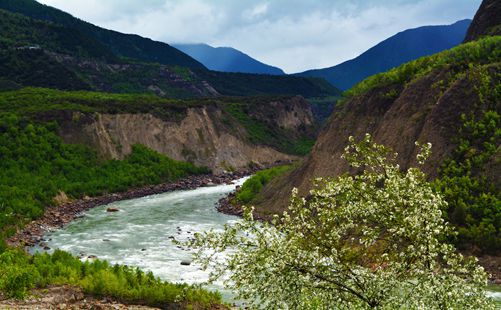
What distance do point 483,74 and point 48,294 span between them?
3779cm

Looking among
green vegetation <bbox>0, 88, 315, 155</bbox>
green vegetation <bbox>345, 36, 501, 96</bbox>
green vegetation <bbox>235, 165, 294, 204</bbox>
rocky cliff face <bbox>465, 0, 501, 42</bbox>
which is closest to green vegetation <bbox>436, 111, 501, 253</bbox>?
green vegetation <bbox>345, 36, 501, 96</bbox>

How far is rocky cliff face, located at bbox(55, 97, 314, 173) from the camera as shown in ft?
277

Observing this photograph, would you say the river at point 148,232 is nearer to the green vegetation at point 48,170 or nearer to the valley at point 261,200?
the valley at point 261,200

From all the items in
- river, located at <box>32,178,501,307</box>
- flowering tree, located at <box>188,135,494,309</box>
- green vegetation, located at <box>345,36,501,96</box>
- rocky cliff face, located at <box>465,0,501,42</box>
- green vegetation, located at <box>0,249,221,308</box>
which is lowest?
river, located at <box>32,178,501,307</box>

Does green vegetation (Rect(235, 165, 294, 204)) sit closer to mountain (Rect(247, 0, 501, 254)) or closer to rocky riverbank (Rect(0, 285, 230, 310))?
mountain (Rect(247, 0, 501, 254))

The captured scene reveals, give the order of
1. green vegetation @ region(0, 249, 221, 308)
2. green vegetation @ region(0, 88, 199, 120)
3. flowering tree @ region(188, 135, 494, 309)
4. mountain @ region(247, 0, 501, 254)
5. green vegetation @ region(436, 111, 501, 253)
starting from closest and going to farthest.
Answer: flowering tree @ region(188, 135, 494, 309) → green vegetation @ region(0, 249, 221, 308) → green vegetation @ region(436, 111, 501, 253) → mountain @ region(247, 0, 501, 254) → green vegetation @ region(0, 88, 199, 120)

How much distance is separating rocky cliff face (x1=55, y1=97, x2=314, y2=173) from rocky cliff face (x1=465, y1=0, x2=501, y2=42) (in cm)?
5666

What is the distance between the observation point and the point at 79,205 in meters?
63.0

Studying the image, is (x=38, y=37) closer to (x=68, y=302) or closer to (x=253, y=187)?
(x=253, y=187)

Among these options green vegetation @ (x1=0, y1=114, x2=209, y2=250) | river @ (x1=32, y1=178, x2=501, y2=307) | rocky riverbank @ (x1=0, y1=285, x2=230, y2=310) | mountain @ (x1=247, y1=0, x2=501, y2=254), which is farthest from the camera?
green vegetation @ (x1=0, y1=114, x2=209, y2=250)

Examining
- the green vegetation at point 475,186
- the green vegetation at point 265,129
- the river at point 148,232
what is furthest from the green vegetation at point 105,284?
the green vegetation at point 265,129

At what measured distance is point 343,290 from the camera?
1270cm

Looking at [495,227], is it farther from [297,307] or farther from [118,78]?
[118,78]

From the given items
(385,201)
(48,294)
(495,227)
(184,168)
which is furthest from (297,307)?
(184,168)
